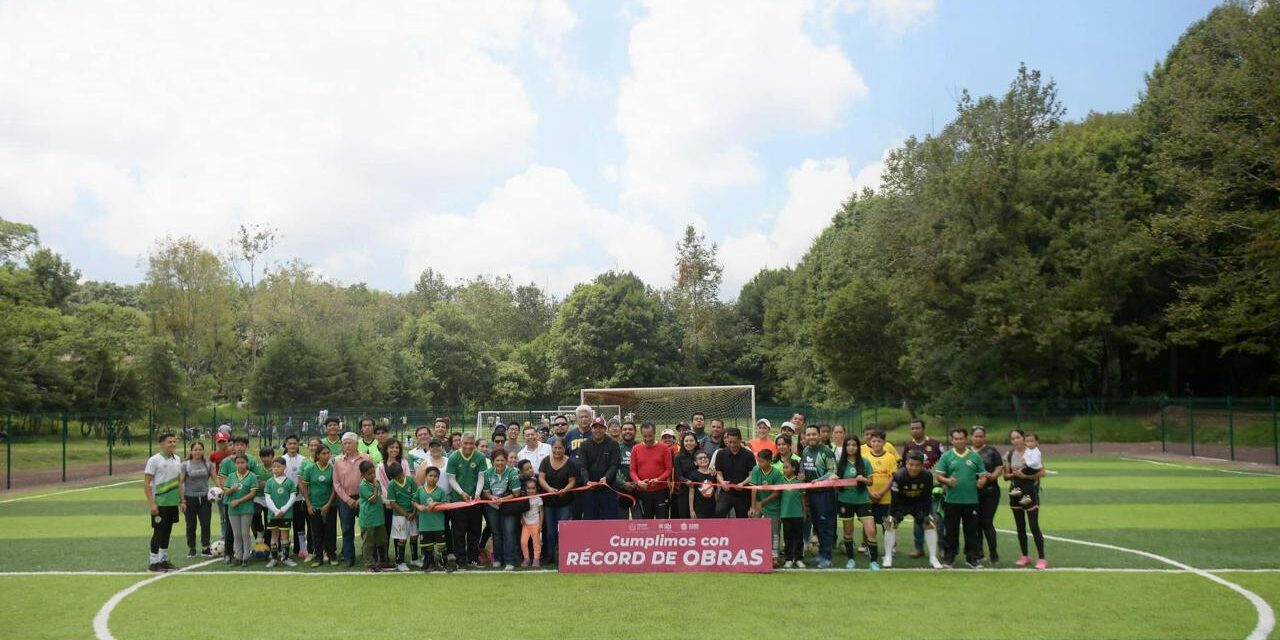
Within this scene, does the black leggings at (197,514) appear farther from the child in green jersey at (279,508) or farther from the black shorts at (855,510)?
the black shorts at (855,510)

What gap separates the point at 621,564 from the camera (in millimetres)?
11055

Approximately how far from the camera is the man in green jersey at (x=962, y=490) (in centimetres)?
1139

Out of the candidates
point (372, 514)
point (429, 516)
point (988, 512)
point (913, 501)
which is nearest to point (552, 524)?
point (429, 516)

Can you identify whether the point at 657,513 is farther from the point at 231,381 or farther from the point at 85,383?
the point at 231,381

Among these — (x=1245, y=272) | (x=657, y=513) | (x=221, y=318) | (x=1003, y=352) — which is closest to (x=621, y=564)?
(x=657, y=513)

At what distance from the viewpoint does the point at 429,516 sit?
11.5 meters

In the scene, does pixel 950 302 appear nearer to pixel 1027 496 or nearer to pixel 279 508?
pixel 1027 496

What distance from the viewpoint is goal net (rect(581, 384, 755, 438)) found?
37.5 meters

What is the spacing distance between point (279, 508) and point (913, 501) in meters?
8.18

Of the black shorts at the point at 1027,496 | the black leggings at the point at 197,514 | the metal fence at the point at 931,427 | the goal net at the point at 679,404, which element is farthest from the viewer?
the goal net at the point at 679,404

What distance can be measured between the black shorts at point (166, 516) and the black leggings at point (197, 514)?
493 mm

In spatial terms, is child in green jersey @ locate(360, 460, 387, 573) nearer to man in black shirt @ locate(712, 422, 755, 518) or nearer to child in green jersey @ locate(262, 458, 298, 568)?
child in green jersey @ locate(262, 458, 298, 568)

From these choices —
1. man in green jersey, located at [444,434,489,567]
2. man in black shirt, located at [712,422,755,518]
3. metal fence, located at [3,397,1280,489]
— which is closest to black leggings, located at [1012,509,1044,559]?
man in black shirt, located at [712,422,755,518]

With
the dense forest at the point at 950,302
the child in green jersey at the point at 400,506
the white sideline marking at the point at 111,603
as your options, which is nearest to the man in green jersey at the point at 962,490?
the child in green jersey at the point at 400,506
